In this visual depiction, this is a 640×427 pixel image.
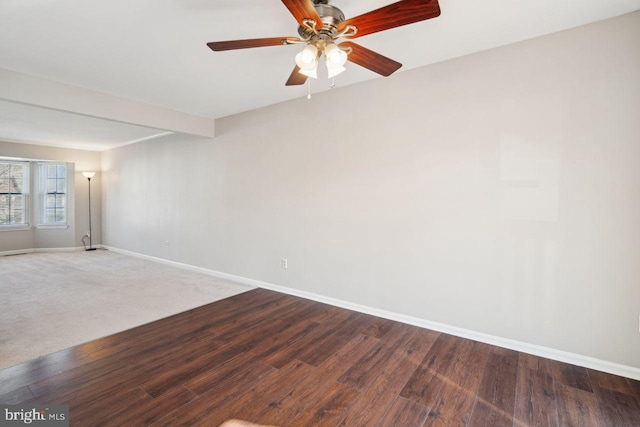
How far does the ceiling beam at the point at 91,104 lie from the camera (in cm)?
313

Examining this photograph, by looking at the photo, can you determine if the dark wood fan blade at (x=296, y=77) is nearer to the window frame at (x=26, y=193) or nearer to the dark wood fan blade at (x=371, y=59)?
the dark wood fan blade at (x=371, y=59)

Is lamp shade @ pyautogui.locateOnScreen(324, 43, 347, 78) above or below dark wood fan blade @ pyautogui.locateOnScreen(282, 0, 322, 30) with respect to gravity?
below

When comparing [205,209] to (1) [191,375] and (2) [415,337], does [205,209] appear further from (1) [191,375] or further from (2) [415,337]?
(2) [415,337]

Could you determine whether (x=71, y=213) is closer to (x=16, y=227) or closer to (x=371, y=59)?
(x=16, y=227)

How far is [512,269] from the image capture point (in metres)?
2.55

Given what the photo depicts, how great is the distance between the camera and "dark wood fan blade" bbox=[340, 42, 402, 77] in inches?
74.0

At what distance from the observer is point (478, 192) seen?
8.80 ft

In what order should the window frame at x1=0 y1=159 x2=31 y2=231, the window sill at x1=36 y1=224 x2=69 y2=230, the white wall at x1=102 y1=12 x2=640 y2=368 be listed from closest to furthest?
1. the white wall at x1=102 y1=12 x2=640 y2=368
2. the window frame at x1=0 y1=159 x2=31 y2=231
3. the window sill at x1=36 y1=224 x2=69 y2=230

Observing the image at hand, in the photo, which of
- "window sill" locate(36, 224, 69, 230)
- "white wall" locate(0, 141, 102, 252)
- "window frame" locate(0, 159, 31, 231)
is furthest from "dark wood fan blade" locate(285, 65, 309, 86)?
"window frame" locate(0, 159, 31, 231)

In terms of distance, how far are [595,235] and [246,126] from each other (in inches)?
164

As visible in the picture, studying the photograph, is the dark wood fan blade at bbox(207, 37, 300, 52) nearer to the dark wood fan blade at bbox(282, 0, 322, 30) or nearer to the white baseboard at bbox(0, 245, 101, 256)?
the dark wood fan blade at bbox(282, 0, 322, 30)

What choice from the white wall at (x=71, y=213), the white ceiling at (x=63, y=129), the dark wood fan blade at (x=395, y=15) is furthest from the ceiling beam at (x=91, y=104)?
the white wall at (x=71, y=213)

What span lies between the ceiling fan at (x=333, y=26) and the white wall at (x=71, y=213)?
7489 mm

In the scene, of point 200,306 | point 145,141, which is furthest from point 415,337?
point 145,141
